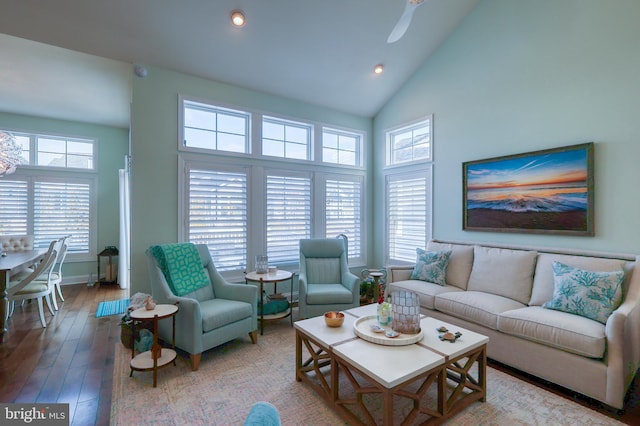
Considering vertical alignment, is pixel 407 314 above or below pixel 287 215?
below

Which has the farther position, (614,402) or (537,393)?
(537,393)

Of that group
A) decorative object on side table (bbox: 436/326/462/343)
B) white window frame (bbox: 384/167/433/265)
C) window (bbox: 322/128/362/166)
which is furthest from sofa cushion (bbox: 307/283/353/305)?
window (bbox: 322/128/362/166)

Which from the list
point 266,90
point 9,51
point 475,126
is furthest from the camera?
point 266,90

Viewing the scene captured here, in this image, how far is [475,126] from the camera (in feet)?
12.8

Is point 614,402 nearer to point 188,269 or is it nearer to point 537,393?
point 537,393

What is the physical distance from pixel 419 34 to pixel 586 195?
9.37ft

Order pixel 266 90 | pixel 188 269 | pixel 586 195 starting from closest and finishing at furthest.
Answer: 1. pixel 586 195
2. pixel 188 269
3. pixel 266 90

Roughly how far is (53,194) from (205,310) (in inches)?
194

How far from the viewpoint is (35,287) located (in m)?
3.69

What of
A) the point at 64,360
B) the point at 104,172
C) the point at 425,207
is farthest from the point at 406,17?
→ the point at 104,172

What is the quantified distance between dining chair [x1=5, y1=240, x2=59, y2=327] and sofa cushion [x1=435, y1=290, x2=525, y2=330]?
4785 millimetres

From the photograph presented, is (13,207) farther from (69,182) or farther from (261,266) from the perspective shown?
(261,266)

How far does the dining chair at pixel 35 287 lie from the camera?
3476 millimetres

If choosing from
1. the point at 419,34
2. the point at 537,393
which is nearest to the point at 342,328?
the point at 537,393
